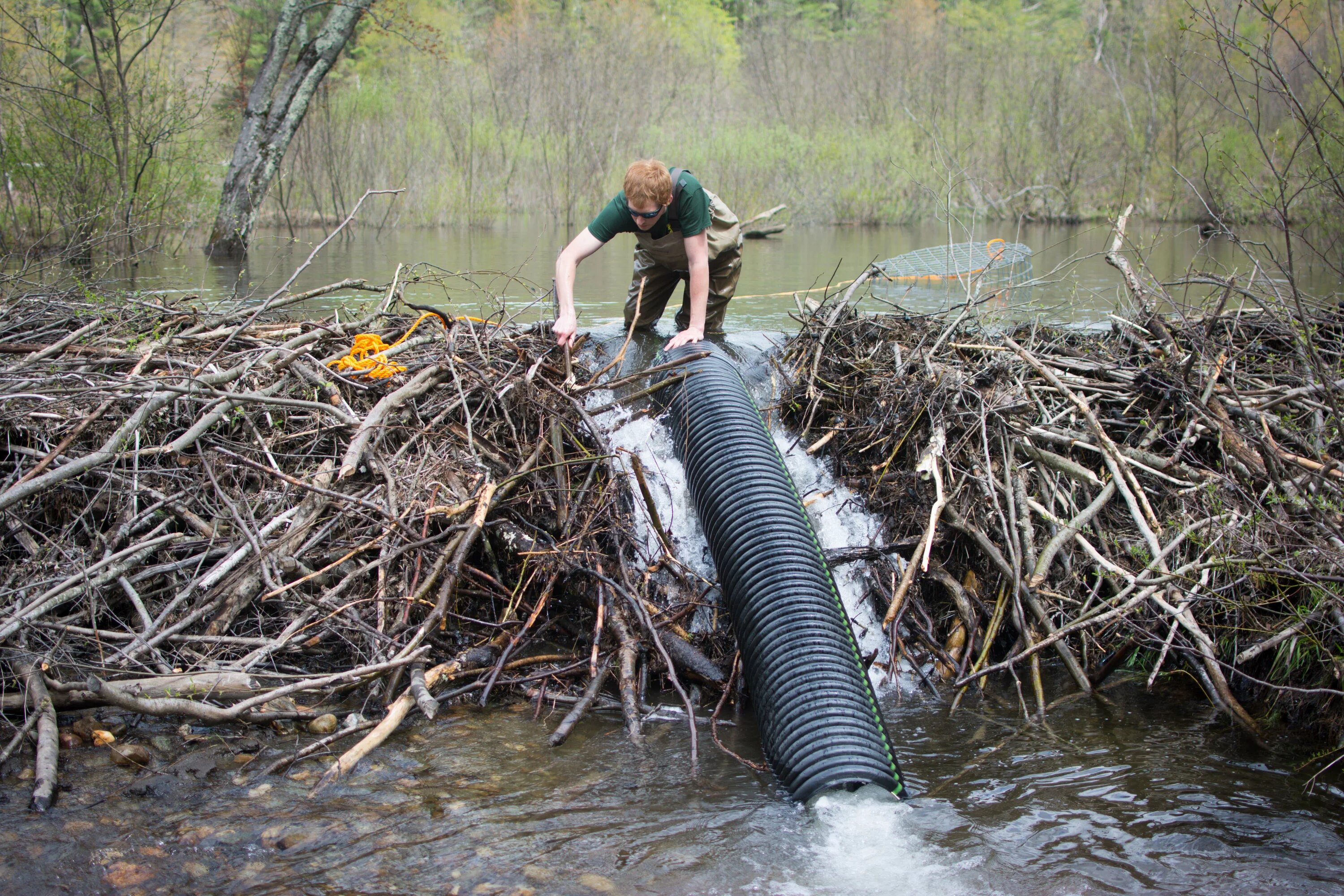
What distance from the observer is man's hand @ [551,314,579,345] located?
15.5 feet

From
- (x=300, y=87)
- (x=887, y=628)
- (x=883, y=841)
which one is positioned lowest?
(x=883, y=841)

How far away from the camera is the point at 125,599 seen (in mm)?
3695

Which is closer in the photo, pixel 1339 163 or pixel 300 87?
pixel 1339 163

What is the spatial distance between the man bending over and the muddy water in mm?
2312

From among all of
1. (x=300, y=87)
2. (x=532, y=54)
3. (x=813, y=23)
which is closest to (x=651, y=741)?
(x=300, y=87)

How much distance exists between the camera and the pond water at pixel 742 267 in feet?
27.0

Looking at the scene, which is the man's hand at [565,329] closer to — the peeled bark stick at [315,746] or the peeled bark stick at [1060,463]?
the peeled bark stick at [315,746]

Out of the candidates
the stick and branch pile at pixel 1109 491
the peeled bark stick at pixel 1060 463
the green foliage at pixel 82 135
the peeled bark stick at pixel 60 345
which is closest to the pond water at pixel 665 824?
the stick and branch pile at pixel 1109 491

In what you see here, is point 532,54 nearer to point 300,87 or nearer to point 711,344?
point 300,87

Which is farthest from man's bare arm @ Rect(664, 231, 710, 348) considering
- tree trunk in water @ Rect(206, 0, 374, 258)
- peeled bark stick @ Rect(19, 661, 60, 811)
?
tree trunk in water @ Rect(206, 0, 374, 258)

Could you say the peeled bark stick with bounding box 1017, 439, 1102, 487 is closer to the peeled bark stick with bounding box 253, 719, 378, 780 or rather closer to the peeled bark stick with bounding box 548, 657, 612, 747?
the peeled bark stick with bounding box 548, 657, 612, 747

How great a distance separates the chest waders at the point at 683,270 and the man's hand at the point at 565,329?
745 millimetres

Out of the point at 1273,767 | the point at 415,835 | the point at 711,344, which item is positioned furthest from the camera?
the point at 711,344

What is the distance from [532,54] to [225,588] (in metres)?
17.8
